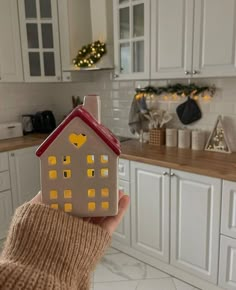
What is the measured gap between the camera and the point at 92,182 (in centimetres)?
67

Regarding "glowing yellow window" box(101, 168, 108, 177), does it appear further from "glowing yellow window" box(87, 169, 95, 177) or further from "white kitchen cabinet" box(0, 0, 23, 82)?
"white kitchen cabinet" box(0, 0, 23, 82)

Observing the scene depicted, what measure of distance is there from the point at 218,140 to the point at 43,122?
1877 millimetres

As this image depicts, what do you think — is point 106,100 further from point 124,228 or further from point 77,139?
point 77,139

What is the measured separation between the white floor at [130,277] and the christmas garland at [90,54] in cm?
170

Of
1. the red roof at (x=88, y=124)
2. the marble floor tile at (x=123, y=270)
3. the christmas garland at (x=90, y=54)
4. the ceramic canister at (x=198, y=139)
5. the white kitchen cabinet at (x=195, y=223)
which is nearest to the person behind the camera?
the red roof at (x=88, y=124)

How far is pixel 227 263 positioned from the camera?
1.81 metres

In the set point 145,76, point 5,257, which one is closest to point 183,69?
point 145,76

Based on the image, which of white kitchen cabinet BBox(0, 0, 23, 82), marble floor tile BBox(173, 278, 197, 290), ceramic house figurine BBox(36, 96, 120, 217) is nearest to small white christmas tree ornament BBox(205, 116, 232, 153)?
marble floor tile BBox(173, 278, 197, 290)

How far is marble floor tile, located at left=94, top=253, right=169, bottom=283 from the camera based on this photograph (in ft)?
7.17

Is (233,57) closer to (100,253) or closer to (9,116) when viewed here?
(100,253)

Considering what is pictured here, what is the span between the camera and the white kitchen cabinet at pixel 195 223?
71.5 inches

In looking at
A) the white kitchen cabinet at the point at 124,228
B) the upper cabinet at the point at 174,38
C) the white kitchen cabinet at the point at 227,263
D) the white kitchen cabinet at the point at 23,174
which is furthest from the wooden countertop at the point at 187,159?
the white kitchen cabinet at the point at 23,174

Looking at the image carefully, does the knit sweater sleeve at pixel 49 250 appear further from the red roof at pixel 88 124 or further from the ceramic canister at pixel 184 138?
the ceramic canister at pixel 184 138

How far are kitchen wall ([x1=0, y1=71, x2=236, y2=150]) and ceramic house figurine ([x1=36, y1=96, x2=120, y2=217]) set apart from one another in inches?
69.4
